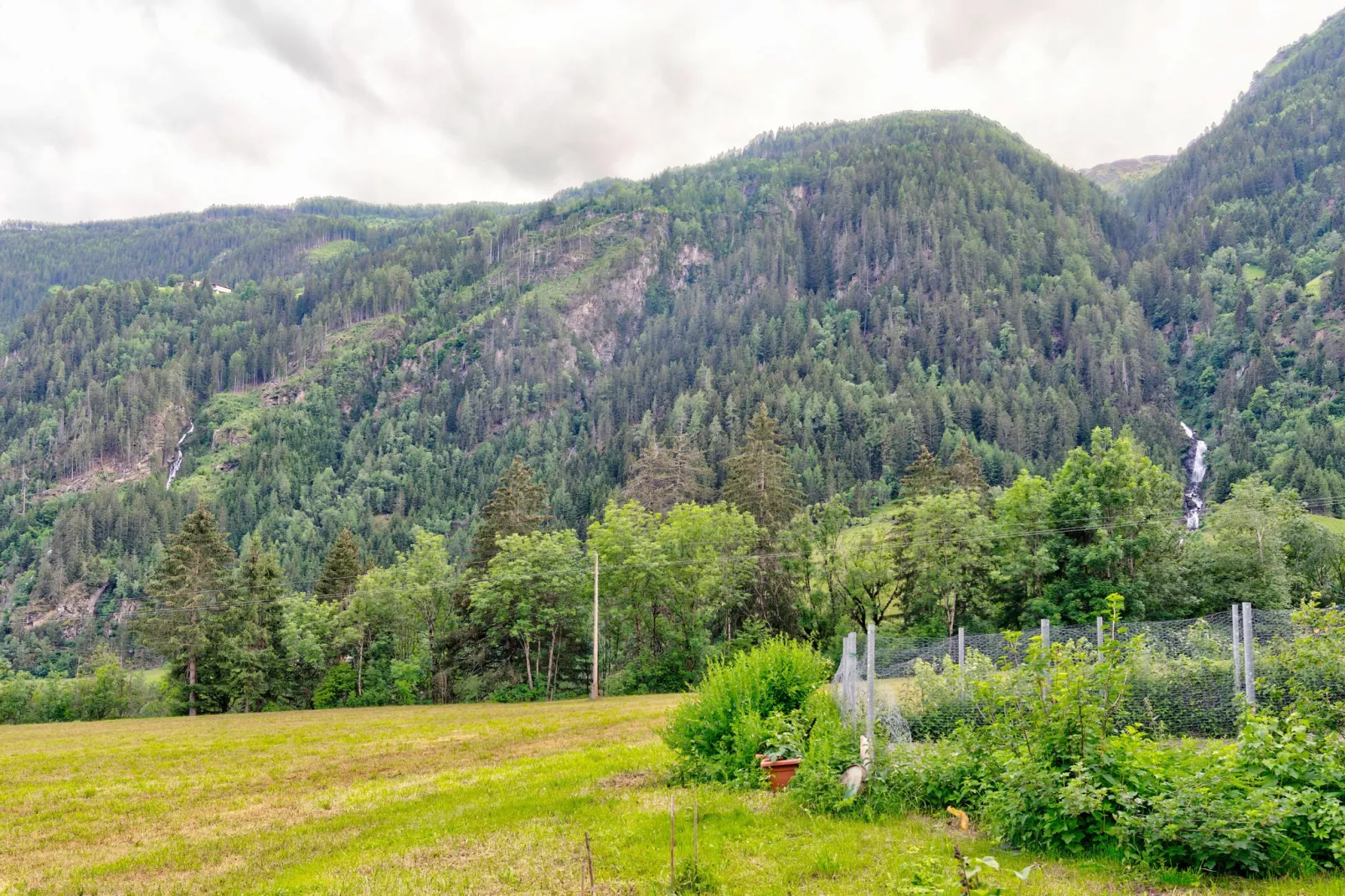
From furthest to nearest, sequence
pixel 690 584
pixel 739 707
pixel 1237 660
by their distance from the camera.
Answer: pixel 690 584, pixel 739 707, pixel 1237 660

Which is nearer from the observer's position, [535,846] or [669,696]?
[535,846]

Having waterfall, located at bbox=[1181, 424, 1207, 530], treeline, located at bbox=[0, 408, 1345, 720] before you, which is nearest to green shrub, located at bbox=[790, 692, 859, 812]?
treeline, located at bbox=[0, 408, 1345, 720]

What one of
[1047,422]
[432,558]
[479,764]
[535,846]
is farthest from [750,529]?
[1047,422]

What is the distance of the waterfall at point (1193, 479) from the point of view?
12006cm

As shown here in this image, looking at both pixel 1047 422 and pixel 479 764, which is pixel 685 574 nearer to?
pixel 479 764

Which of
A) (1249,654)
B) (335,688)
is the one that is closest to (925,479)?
(335,688)

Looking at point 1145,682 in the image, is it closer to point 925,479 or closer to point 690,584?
point 690,584

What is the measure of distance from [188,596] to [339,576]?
37.0 ft

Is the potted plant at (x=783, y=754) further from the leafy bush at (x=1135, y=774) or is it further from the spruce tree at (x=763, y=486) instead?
the spruce tree at (x=763, y=486)

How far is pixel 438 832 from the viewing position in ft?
40.2

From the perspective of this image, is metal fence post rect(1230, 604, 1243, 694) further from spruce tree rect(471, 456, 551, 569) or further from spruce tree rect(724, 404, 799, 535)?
spruce tree rect(471, 456, 551, 569)

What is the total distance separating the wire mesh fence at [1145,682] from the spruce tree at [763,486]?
1824 inches

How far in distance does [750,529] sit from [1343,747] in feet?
166

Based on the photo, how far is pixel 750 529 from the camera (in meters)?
58.8
